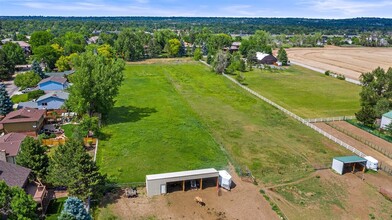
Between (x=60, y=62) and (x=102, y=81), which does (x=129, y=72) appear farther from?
(x=102, y=81)

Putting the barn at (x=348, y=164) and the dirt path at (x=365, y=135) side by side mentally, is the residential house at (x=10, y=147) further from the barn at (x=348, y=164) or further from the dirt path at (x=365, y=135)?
the dirt path at (x=365, y=135)

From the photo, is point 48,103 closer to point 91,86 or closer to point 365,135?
point 91,86

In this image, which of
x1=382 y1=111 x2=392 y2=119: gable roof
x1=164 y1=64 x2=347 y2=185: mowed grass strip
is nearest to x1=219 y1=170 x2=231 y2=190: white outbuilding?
x1=164 y1=64 x2=347 y2=185: mowed grass strip

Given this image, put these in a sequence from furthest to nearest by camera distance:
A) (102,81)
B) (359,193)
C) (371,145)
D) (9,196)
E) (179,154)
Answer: (102,81) → (371,145) → (179,154) → (359,193) → (9,196)

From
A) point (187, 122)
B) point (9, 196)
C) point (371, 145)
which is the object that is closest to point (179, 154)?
point (187, 122)

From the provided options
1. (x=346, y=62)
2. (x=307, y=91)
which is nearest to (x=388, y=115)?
(x=307, y=91)

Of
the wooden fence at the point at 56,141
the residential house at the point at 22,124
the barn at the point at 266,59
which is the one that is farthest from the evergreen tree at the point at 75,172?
the barn at the point at 266,59
